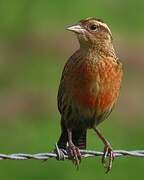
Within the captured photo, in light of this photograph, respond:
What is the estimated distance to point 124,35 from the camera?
2005 cm

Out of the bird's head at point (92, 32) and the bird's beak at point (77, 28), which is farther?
the bird's head at point (92, 32)

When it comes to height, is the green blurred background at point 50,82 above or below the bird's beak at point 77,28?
below

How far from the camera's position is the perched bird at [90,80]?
33.6ft

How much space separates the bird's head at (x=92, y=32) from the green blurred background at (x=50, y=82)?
2837mm

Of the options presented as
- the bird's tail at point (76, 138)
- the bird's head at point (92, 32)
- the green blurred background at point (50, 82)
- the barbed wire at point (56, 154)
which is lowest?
the green blurred background at point (50, 82)

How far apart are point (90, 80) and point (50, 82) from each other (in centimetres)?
718

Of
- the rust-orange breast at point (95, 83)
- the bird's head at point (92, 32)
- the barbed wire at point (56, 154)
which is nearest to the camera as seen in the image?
the barbed wire at point (56, 154)

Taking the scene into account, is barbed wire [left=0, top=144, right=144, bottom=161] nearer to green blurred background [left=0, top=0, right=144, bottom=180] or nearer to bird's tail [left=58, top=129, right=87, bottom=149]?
bird's tail [left=58, top=129, right=87, bottom=149]

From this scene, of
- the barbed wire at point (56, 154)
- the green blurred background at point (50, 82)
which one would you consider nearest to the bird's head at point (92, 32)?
the barbed wire at point (56, 154)

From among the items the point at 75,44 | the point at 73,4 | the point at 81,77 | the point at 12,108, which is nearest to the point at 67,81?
the point at 81,77

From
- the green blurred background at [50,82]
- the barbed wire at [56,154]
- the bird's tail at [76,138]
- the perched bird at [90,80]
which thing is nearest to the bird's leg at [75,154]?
the perched bird at [90,80]

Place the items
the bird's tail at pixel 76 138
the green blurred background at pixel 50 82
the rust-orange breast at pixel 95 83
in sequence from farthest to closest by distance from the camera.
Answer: the green blurred background at pixel 50 82, the bird's tail at pixel 76 138, the rust-orange breast at pixel 95 83

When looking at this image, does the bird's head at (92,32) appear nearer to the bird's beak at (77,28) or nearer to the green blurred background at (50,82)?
the bird's beak at (77,28)

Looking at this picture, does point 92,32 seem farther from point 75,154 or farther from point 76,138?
point 75,154
